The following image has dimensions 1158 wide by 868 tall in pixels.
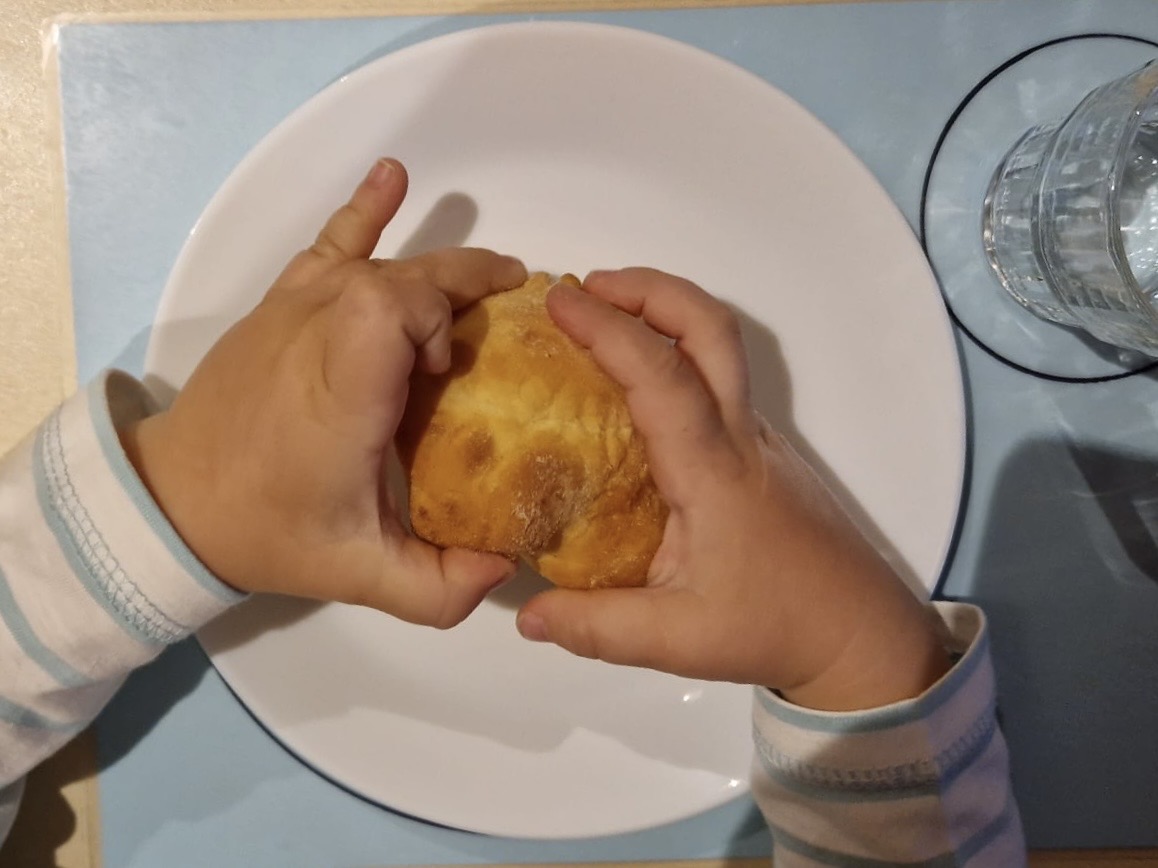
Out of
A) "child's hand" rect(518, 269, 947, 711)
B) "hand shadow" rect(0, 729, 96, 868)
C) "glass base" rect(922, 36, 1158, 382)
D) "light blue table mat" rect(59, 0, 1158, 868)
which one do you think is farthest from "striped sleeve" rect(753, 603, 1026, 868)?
"hand shadow" rect(0, 729, 96, 868)

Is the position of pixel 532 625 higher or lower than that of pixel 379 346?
lower

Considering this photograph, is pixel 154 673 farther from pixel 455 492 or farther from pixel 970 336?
pixel 970 336

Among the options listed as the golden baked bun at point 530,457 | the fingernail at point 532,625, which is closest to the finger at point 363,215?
the golden baked bun at point 530,457

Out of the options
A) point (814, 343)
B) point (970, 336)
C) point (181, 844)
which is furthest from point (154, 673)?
point (970, 336)

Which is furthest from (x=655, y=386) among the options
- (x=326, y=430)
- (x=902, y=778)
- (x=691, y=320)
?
(x=902, y=778)

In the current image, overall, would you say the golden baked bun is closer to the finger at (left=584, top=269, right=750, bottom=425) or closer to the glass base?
the finger at (left=584, top=269, right=750, bottom=425)

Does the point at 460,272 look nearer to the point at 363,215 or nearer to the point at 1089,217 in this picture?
the point at 363,215
